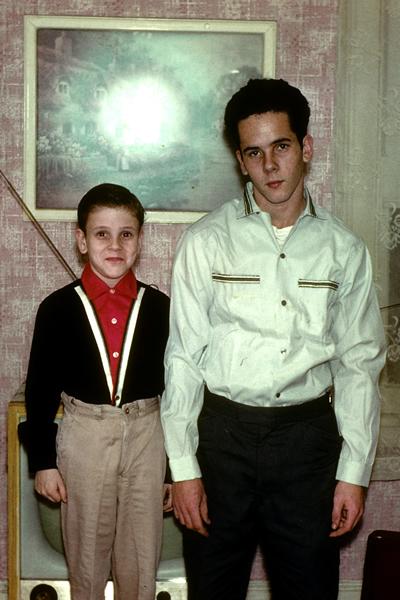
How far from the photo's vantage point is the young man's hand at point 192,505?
125cm

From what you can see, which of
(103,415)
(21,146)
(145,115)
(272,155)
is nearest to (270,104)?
(272,155)

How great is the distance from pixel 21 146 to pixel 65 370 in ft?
2.70

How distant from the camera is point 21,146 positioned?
1875mm

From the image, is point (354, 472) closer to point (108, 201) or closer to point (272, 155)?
point (272, 155)

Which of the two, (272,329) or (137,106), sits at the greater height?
(137,106)

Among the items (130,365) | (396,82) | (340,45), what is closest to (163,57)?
(340,45)

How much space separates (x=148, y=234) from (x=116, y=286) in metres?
0.53

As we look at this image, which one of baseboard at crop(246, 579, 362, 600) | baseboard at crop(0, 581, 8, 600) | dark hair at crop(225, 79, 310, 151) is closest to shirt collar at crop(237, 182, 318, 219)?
dark hair at crop(225, 79, 310, 151)

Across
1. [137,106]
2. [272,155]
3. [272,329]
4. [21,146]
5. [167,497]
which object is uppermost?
[137,106]

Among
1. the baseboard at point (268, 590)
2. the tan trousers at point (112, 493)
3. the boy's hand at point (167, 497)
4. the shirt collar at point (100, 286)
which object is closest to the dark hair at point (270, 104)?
Answer: the shirt collar at point (100, 286)

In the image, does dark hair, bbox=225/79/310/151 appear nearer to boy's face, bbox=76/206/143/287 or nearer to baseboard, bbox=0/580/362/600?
A: boy's face, bbox=76/206/143/287

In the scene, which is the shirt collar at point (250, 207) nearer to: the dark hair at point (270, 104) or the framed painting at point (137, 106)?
the dark hair at point (270, 104)

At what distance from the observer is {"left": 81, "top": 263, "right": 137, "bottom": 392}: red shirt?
1384 mm

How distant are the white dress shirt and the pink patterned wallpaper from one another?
2.02 ft
